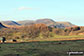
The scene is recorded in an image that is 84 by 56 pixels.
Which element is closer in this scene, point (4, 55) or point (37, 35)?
point (4, 55)

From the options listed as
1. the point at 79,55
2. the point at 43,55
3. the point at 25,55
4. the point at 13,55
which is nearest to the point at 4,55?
the point at 13,55

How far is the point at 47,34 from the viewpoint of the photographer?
18850 centimetres

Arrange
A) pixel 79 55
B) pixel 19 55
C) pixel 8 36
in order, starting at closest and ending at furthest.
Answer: pixel 79 55
pixel 19 55
pixel 8 36

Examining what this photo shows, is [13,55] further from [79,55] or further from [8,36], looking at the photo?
[8,36]

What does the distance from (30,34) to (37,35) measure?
7380 mm

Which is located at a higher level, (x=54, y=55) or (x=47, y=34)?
(x=54, y=55)

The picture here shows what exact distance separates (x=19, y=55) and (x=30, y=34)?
138m

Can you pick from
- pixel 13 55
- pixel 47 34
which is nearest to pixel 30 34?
pixel 47 34

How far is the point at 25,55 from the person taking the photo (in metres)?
56.5

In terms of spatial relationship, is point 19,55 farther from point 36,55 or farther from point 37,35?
point 37,35

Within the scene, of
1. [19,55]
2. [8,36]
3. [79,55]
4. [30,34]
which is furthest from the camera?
[30,34]

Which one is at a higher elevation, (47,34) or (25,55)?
(25,55)

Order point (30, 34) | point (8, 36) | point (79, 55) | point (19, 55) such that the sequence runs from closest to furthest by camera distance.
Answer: point (79, 55)
point (19, 55)
point (8, 36)
point (30, 34)

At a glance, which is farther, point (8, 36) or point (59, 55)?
point (8, 36)
